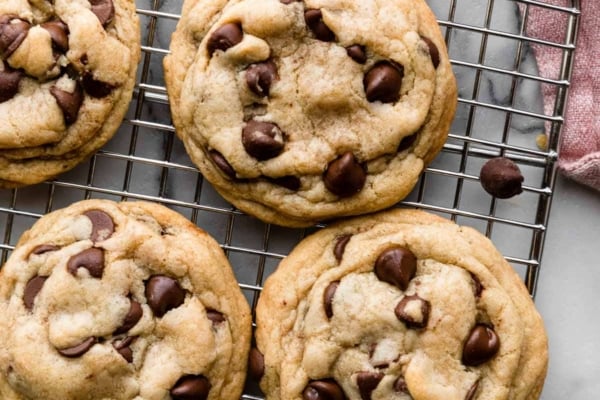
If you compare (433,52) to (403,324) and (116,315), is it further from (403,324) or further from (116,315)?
(116,315)

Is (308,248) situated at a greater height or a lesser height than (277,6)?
lesser

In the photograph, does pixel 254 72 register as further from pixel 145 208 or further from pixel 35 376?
pixel 35 376

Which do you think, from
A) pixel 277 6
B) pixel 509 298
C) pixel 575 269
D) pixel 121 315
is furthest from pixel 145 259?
pixel 575 269

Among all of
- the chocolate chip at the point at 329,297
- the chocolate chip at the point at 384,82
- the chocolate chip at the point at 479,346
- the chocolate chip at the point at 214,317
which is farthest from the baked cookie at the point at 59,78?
the chocolate chip at the point at 479,346

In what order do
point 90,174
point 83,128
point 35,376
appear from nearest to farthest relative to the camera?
point 35,376, point 83,128, point 90,174

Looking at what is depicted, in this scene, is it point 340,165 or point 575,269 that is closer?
point 340,165

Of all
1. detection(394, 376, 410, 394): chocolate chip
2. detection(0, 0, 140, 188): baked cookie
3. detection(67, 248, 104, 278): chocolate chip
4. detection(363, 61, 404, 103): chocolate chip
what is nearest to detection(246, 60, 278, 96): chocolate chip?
detection(363, 61, 404, 103): chocolate chip

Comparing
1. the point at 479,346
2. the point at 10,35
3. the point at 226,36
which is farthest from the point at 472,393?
the point at 10,35

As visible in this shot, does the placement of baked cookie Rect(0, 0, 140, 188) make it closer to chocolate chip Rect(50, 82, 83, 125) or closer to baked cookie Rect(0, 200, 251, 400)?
chocolate chip Rect(50, 82, 83, 125)
